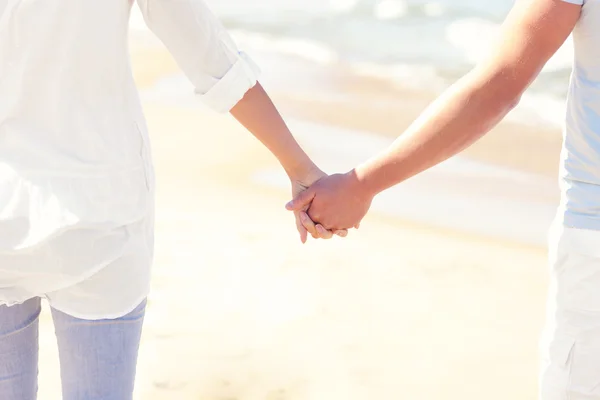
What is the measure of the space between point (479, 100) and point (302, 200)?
0.82 meters

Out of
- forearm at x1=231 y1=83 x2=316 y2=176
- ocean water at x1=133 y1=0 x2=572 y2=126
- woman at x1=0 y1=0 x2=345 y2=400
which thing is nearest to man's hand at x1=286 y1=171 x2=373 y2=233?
forearm at x1=231 y1=83 x2=316 y2=176

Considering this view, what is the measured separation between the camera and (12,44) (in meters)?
1.66

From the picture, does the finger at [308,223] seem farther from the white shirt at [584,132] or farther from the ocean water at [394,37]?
the ocean water at [394,37]

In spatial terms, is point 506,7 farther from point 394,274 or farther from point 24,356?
point 24,356

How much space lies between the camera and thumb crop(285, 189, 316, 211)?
2.66 metres

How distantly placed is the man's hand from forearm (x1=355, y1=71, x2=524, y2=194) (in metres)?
0.24

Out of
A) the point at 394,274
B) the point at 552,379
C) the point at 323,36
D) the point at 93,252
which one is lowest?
the point at 323,36

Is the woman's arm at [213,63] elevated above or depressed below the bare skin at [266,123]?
above

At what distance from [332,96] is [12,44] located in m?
6.17

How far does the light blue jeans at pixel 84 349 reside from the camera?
5.86 feet

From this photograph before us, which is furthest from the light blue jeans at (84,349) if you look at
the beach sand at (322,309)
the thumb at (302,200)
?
the beach sand at (322,309)

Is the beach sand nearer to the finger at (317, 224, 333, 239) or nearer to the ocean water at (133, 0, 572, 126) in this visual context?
the finger at (317, 224, 333, 239)

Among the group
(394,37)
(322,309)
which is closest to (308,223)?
(322,309)

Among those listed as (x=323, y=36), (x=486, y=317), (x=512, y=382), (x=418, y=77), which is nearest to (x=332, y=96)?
(x=418, y=77)
